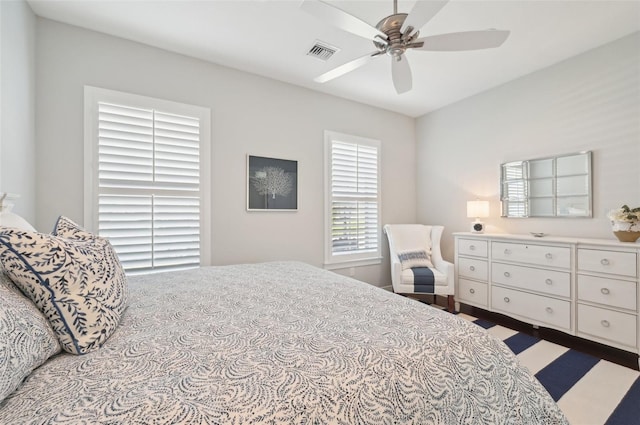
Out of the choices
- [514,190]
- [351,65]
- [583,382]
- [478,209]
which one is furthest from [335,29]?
[583,382]

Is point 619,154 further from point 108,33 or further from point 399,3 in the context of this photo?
point 108,33

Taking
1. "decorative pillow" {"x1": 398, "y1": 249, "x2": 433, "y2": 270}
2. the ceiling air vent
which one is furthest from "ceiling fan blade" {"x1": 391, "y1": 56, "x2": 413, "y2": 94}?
"decorative pillow" {"x1": 398, "y1": 249, "x2": 433, "y2": 270}

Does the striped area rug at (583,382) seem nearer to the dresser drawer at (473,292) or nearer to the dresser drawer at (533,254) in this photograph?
the dresser drawer at (473,292)

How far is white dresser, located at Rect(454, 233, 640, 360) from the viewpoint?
85.9 inches

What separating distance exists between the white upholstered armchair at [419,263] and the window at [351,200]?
1.04ft

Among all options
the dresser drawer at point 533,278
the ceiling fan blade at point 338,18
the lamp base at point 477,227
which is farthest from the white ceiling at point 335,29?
the dresser drawer at point 533,278

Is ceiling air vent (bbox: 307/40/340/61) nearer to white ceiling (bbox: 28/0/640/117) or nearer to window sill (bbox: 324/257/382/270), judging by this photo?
white ceiling (bbox: 28/0/640/117)

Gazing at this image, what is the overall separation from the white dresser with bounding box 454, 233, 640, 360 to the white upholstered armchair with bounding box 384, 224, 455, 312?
0.25 metres

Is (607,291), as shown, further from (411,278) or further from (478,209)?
(411,278)

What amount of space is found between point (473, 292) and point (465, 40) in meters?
2.67

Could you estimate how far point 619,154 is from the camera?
2.53m

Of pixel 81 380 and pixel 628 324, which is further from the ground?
pixel 81 380

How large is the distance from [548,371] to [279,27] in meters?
3.43

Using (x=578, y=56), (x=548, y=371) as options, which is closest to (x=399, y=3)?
(x=578, y=56)
